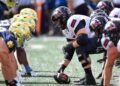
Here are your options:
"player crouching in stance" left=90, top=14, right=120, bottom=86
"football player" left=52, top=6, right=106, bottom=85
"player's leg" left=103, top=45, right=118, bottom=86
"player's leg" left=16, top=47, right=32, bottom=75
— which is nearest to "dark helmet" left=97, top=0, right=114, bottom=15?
"football player" left=52, top=6, right=106, bottom=85

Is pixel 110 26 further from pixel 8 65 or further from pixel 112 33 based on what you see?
pixel 8 65

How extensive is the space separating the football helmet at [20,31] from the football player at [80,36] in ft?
2.07

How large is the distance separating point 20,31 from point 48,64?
7.56 feet

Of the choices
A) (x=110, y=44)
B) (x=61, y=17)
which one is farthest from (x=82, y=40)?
(x=110, y=44)

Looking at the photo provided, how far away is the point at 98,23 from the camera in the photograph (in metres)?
8.30

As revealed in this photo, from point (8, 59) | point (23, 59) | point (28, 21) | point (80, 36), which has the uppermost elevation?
point (28, 21)

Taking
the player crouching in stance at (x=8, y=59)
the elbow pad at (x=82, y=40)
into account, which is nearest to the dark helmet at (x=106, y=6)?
the elbow pad at (x=82, y=40)

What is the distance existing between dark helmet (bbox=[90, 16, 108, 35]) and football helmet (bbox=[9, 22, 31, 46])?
1.43 metres

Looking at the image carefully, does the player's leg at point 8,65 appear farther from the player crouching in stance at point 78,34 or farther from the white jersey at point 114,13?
the white jersey at point 114,13

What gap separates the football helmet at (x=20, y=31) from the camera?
9.34m

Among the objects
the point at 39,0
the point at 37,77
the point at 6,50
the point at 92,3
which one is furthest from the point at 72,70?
the point at 39,0

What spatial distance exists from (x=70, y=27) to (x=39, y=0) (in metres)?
9.35

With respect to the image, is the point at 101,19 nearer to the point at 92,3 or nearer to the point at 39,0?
the point at 92,3

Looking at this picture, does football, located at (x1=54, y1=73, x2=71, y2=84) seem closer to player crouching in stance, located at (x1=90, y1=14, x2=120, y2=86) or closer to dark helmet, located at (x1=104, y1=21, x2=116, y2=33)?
player crouching in stance, located at (x1=90, y1=14, x2=120, y2=86)
